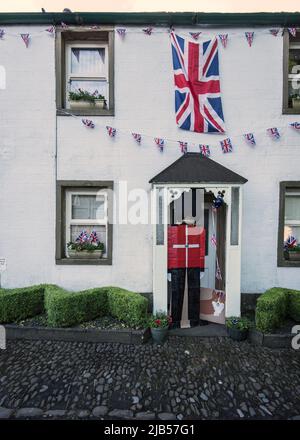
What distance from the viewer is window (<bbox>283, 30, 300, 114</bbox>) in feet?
18.7

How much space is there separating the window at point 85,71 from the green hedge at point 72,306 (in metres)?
4.41

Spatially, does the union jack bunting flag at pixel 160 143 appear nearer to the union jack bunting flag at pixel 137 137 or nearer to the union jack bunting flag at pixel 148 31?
the union jack bunting flag at pixel 137 137

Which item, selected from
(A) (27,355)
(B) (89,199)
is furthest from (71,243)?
(A) (27,355)

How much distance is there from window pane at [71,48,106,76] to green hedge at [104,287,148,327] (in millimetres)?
5649

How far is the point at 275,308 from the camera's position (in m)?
4.80

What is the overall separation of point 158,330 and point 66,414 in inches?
84.5

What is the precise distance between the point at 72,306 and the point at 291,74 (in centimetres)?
783

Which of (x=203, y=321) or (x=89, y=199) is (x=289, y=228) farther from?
(x=89, y=199)

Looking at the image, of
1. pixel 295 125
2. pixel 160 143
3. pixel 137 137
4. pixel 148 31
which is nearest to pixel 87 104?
pixel 137 137

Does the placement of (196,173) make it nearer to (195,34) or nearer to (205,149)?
(205,149)

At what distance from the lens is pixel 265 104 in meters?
5.80

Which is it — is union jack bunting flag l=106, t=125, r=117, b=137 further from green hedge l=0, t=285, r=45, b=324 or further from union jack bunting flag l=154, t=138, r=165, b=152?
green hedge l=0, t=285, r=45, b=324

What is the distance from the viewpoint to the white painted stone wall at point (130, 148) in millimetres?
5797

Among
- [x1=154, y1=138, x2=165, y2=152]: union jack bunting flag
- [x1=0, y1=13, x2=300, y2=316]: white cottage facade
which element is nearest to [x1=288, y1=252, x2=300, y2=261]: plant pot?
[x1=0, y1=13, x2=300, y2=316]: white cottage facade
